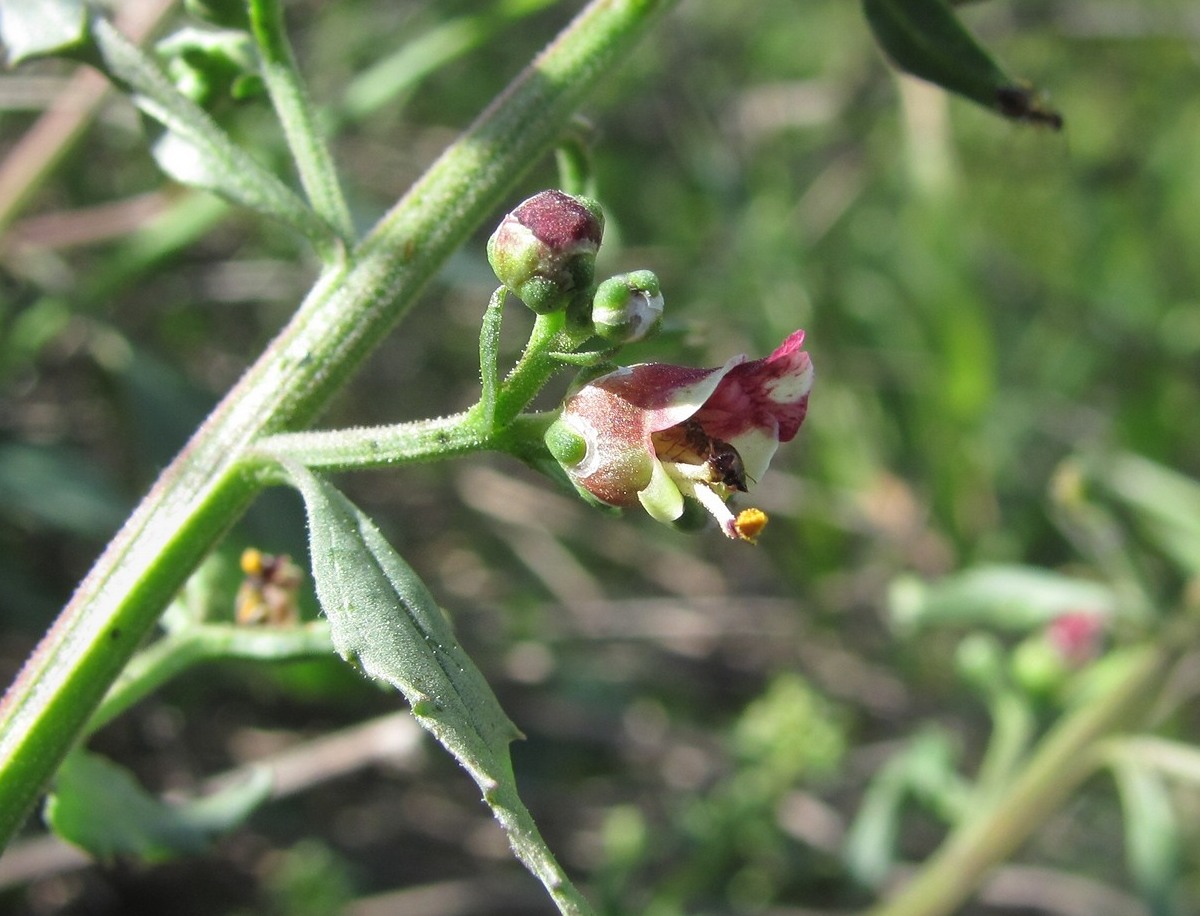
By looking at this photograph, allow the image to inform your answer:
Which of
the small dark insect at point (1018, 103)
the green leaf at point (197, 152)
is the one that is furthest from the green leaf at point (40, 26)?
the small dark insect at point (1018, 103)

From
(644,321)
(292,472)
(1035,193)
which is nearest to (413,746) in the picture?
(292,472)

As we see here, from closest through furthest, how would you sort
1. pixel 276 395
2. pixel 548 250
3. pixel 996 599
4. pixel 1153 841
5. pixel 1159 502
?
pixel 548 250, pixel 276 395, pixel 1153 841, pixel 996 599, pixel 1159 502

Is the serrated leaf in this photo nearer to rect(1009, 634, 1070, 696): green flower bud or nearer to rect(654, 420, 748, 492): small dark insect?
rect(654, 420, 748, 492): small dark insect

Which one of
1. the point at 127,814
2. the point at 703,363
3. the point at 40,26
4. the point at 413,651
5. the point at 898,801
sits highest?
the point at 40,26

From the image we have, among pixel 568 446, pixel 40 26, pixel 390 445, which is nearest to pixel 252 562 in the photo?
pixel 390 445

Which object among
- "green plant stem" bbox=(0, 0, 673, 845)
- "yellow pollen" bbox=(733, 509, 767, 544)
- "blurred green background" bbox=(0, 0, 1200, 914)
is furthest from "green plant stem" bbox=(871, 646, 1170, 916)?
"green plant stem" bbox=(0, 0, 673, 845)

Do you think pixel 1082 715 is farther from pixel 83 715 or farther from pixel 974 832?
pixel 83 715

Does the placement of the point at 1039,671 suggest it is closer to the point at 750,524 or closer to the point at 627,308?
the point at 750,524
